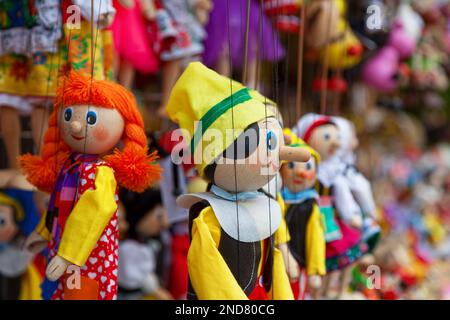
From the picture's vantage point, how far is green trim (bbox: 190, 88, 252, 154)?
147 centimetres

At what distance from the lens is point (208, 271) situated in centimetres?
141

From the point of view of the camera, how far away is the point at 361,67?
10.3ft

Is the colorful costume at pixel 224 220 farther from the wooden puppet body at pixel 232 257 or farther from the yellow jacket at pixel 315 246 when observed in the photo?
the yellow jacket at pixel 315 246

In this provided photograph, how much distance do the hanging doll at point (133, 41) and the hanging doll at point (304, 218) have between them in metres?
0.66

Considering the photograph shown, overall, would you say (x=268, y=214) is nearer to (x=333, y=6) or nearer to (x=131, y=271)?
(x=131, y=271)

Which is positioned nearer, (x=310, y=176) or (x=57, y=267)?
(x=57, y=267)

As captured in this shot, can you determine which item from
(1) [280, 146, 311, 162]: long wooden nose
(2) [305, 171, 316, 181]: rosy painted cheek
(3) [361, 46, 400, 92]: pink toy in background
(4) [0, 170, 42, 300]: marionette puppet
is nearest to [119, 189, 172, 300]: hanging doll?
(4) [0, 170, 42, 300]: marionette puppet

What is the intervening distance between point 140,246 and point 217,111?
2.90 feet

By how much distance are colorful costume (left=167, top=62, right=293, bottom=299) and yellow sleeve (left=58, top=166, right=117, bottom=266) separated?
0.62 ft

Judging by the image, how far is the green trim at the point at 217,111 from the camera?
1.47 metres

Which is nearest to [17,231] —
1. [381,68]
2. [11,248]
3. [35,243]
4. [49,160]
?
[11,248]

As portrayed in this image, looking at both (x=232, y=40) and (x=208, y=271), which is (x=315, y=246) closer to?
(x=208, y=271)

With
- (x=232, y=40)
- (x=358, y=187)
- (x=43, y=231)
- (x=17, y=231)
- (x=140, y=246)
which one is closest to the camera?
(x=43, y=231)

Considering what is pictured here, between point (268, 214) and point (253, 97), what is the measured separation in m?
0.26
